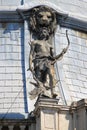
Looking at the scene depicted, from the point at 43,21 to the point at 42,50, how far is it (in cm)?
305

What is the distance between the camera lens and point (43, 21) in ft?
132

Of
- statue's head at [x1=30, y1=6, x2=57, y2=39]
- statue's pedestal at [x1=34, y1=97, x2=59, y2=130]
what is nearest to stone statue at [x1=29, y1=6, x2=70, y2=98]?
statue's head at [x1=30, y1=6, x2=57, y2=39]

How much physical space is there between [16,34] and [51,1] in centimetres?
286

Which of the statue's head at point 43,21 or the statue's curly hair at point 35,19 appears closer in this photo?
the statue's head at point 43,21

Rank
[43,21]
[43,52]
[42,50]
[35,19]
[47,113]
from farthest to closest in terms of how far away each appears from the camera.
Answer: [35,19] < [43,21] < [42,50] < [43,52] < [47,113]

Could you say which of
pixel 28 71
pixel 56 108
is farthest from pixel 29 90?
pixel 56 108

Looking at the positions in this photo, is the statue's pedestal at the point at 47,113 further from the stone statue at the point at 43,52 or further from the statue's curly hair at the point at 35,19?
the statue's curly hair at the point at 35,19

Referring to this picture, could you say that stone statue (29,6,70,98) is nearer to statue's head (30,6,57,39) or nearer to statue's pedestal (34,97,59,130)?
statue's head (30,6,57,39)

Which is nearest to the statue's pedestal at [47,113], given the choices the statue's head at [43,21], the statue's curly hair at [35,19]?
the statue's head at [43,21]

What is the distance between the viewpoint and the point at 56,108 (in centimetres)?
3534

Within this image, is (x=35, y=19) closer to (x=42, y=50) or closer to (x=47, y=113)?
(x=42, y=50)

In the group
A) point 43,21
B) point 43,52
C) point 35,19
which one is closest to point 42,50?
point 43,52

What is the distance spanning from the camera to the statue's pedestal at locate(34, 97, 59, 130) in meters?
35.0

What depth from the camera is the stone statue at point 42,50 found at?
36.3 metres
